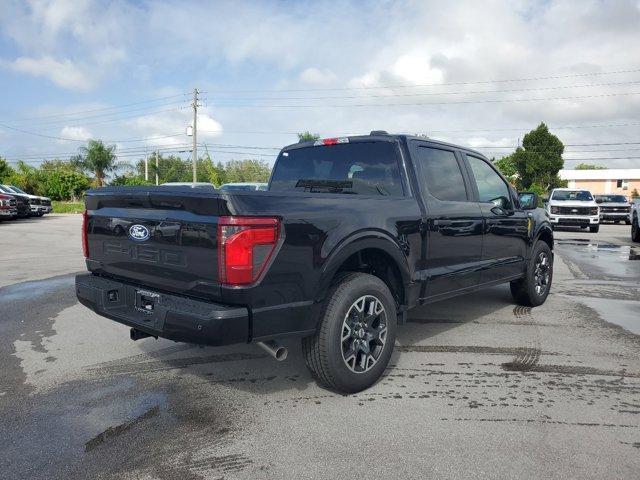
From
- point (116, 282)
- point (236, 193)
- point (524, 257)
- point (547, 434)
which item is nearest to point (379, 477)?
point (547, 434)

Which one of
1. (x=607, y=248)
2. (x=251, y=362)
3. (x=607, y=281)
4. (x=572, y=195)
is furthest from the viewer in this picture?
(x=572, y=195)

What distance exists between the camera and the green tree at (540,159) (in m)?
50.8

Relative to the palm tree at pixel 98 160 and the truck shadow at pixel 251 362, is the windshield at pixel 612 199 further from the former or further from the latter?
the palm tree at pixel 98 160

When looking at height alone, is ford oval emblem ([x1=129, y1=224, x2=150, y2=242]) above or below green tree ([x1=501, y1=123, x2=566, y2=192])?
below

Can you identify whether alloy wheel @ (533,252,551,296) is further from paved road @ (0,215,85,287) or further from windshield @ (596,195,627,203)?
windshield @ (596,195,627,203)

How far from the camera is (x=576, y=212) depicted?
19.8m

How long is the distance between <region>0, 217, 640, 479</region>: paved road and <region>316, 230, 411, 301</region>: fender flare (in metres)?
0.81

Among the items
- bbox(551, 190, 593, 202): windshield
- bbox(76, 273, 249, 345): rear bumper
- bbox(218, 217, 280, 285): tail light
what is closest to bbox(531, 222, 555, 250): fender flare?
bbox(218, 217, 280, 285): tail light

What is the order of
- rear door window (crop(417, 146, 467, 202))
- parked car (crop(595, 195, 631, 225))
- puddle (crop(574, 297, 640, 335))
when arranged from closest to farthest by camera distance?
rear door window (crop(417, 146, 467, 202)), puddle (crop(574, 297, 640, 335)), parked car (crop(595, 195, 631, 225))

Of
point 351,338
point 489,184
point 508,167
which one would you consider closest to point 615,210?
point 489,184

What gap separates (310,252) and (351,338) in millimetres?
757

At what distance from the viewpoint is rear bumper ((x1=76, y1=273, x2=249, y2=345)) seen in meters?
2.95

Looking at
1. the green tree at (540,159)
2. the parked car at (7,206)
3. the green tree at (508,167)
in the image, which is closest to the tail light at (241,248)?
the parked car at (7,206)

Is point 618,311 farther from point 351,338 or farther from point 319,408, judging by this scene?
point 319,408
